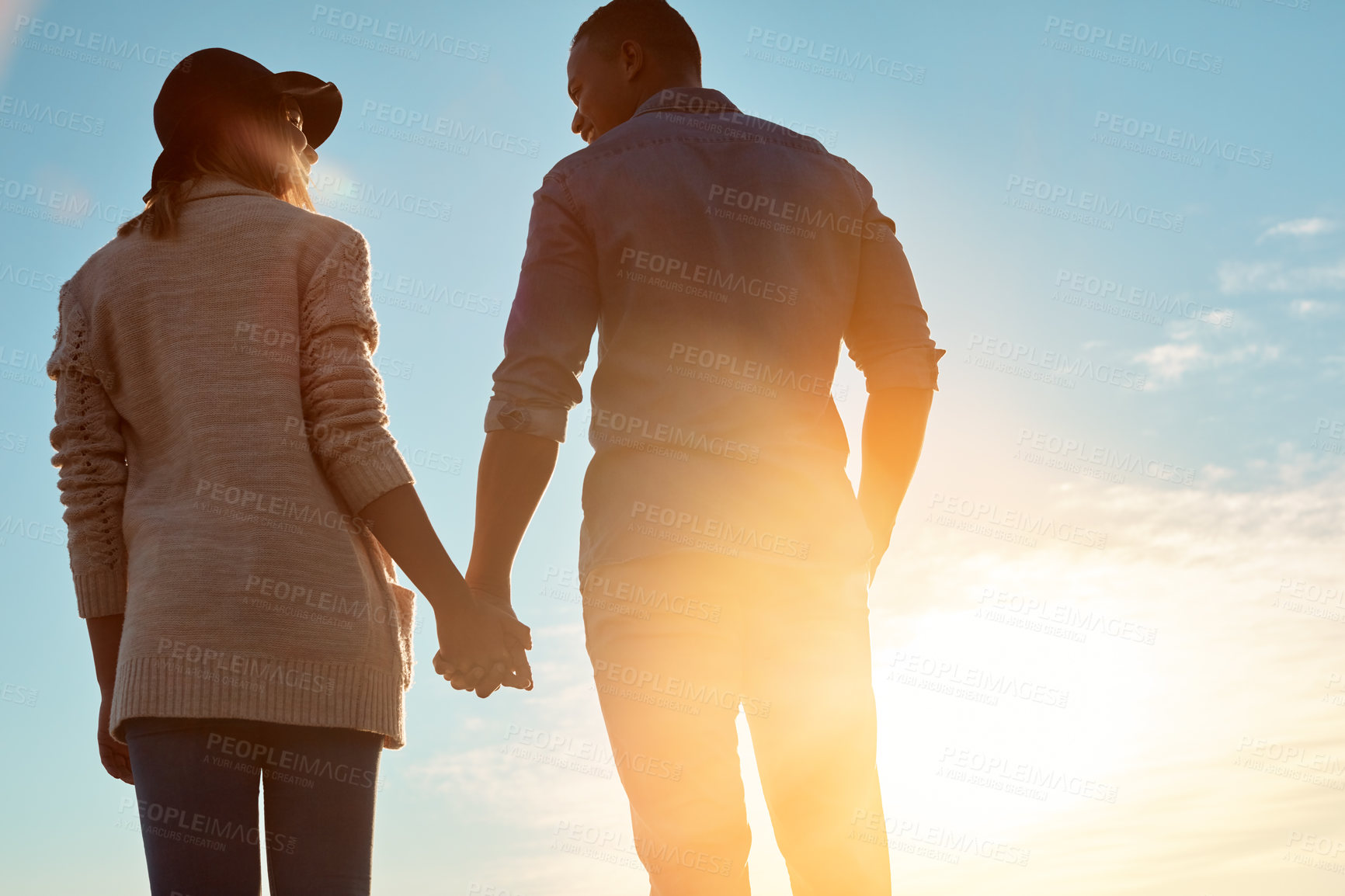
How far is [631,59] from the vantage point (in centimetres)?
341

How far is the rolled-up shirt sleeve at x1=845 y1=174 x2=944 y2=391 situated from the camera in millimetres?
3109

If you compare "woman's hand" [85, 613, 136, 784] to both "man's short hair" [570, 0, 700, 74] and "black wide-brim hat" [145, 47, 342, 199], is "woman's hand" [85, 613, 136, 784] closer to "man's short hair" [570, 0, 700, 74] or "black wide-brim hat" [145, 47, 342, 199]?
"black wide-brim hat" [145, 47, 342, 199]

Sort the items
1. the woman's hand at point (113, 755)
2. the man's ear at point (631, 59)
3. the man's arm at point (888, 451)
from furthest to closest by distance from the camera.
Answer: the man's ear at point (631, 59) → the man's arm at point (888, 451) → the woman's hand at point (113, 755)

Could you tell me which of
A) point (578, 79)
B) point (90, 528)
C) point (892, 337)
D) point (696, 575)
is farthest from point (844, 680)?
point (578, 79)

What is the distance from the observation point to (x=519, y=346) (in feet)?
9.58

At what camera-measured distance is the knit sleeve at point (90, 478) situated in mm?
2678

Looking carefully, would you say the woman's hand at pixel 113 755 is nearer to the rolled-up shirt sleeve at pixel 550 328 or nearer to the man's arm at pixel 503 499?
the man's arm at pixel 503 499

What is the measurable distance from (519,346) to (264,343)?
59 cm

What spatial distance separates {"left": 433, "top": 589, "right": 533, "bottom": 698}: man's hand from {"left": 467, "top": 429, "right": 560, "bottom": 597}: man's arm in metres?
0.06

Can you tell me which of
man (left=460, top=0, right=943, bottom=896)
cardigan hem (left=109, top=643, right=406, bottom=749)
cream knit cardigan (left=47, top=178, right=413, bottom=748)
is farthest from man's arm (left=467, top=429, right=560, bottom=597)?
cardigan hem (left=109, top=643, right=406, bottom=749)

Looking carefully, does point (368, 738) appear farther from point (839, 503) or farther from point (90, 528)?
point (839, 503)

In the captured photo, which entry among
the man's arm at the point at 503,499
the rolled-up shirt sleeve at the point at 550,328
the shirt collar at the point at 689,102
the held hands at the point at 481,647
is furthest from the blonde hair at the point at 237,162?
the held hands at the point at 481,647

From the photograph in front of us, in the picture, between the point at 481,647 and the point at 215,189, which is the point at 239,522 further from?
the point at 215,189

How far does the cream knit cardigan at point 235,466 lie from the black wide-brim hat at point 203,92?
163mm
